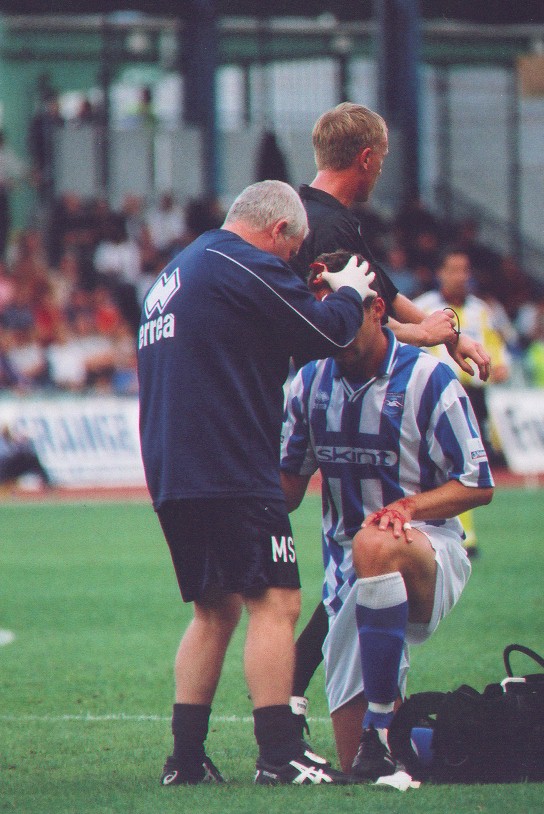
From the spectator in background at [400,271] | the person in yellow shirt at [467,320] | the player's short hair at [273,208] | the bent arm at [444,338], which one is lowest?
the spectator in background at [400,271]

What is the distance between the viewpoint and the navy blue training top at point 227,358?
502 cm

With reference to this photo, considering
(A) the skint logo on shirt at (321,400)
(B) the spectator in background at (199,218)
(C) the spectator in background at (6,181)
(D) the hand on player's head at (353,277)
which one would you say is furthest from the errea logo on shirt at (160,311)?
(B) the spectator in background at (199,218)

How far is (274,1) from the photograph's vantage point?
28.5 meters

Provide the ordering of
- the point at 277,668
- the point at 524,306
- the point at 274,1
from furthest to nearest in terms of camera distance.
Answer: the point at 274,1 < the point at 524,306 < the point at 277,668

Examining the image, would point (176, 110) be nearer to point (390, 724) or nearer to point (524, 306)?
point (524, 306)

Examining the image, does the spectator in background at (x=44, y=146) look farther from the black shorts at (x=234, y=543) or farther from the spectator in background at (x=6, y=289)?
the black shorts at (x=234, y=543)

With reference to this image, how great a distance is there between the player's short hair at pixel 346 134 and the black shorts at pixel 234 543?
1.33 meters

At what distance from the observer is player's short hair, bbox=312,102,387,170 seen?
18.5 ft

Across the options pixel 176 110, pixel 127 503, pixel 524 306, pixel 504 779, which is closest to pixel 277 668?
pixel 504 779

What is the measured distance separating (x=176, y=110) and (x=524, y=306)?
8.30 m

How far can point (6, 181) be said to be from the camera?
22812 mm

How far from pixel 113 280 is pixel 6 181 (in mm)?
2893

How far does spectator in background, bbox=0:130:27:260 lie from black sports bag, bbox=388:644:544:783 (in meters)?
17.4

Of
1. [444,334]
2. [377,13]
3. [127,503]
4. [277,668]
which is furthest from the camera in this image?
[377,13]
